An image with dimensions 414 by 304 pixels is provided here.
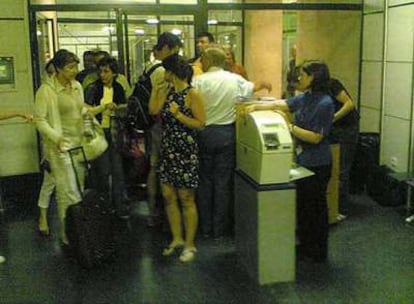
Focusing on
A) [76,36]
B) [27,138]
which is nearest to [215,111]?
[27,138]

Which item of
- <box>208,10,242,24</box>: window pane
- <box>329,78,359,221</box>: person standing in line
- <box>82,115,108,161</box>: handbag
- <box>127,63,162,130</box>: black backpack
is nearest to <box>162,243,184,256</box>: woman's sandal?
<box>82,115,108,161</box>: handbag

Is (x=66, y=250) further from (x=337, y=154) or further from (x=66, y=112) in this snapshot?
(x=337, y=154)

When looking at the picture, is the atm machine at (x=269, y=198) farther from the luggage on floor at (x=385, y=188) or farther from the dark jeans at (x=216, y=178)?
the luggage on floor at (x=385, y=188)

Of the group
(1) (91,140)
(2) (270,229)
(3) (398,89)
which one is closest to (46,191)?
(1) (91,140)

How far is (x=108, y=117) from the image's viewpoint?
5.00 metres

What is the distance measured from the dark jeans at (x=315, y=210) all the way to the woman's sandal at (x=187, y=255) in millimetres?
845

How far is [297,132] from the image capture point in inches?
151

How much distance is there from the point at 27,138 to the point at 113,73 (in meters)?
1.44

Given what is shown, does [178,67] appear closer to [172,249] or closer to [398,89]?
[172,249]

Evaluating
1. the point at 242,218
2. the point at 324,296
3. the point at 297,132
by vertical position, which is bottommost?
the point at 324,296

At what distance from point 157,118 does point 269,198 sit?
1.52m

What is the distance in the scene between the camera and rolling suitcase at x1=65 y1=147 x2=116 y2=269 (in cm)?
393

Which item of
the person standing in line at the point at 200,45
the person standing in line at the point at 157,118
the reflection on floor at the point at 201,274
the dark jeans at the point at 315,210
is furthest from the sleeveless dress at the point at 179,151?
the person standing in line at the point at 200,45

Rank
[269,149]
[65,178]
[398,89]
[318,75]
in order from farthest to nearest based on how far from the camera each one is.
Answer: [398,89], [65,178], [318,75], [269,149]
